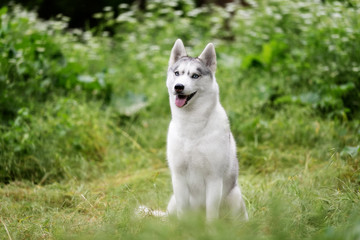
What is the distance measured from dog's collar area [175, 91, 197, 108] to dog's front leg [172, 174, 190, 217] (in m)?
0.52

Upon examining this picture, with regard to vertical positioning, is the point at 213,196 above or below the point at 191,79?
below

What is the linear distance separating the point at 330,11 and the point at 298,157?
2.65 m

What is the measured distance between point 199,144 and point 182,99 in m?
0.35

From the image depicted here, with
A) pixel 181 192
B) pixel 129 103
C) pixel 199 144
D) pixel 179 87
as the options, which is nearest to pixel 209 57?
pixel 179 87

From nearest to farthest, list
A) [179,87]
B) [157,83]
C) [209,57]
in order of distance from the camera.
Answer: [179,87] → [209,57] → [157,83]

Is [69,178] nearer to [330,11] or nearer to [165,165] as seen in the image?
[165,165]

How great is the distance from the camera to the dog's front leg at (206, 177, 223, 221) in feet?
10.3

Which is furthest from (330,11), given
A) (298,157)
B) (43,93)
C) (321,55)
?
(43,93)

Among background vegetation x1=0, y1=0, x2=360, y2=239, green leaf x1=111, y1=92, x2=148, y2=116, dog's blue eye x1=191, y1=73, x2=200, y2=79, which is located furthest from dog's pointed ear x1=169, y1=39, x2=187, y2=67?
green leaf x1=111, y1=92, x2=148, y2=116

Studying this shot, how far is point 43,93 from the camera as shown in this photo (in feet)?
18.5

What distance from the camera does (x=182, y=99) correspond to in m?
3.17

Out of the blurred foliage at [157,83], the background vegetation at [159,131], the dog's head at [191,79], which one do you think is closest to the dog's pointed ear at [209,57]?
the dog's head at [191,79]

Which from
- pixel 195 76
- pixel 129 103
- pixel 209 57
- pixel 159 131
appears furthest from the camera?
pixel 129 103

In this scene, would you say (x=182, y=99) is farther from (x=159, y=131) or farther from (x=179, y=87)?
(x=159, y=131)
